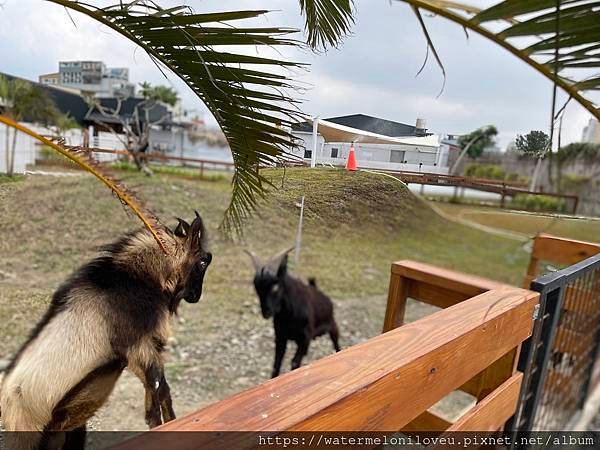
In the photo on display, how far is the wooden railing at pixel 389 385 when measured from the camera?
2.11 feet

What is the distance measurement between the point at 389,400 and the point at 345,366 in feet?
0.38

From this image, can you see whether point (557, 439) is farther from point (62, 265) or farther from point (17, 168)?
point (62, 265)

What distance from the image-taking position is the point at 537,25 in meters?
0.92

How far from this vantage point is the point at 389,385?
2.79ft

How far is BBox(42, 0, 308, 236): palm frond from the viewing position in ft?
2.84

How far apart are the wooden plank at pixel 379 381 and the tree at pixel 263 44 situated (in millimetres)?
478

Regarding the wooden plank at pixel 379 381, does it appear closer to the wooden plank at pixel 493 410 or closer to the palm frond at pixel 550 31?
the wooden plank at pixel 493 410

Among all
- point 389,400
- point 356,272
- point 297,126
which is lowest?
point 356,272

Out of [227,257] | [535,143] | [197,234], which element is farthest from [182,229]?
[227,257]

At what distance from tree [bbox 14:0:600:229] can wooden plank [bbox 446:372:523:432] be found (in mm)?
883

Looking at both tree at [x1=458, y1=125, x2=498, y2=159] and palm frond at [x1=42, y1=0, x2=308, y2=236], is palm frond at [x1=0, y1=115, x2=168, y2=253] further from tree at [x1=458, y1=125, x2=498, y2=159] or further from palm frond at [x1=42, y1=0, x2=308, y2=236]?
tree at [x1=458, y1=125, x2=498, y2=159]

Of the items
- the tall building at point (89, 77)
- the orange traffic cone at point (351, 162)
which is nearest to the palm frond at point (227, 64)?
the orange traffic cone at point (351, 162)

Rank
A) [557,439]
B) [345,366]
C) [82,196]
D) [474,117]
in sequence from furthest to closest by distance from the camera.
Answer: [82,196] < [557,439] < [474,117] < [345,366]

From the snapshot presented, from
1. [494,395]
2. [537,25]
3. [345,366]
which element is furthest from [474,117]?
[494,395]
